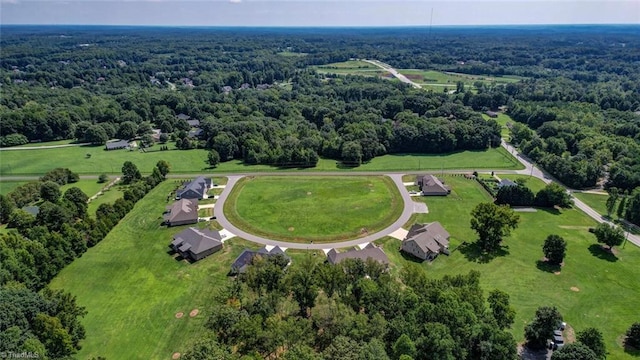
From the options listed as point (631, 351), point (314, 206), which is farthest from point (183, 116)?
point (631, 351)

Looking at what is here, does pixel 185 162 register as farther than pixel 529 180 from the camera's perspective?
Yes

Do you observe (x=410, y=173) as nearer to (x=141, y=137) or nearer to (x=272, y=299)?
(x=272, y=299)

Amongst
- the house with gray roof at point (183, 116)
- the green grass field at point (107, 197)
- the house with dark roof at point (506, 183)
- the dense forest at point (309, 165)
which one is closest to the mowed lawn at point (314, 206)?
the dense forest at point (309, 165)

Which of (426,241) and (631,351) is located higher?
(426,241)

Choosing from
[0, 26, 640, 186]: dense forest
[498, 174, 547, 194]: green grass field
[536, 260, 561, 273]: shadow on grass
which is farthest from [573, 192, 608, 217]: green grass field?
[536, 260, 561, 273]: shadow on grass

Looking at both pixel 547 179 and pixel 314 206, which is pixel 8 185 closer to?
pixel 314 206

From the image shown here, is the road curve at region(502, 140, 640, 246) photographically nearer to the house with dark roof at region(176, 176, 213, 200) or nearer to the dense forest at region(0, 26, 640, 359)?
the dense forest at region(0, 26, 640, 359)

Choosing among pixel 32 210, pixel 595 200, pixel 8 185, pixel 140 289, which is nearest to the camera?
pixel 140 289

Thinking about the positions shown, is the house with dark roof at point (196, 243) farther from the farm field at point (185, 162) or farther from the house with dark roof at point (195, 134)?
the house with dark roof at point (195, 134)
